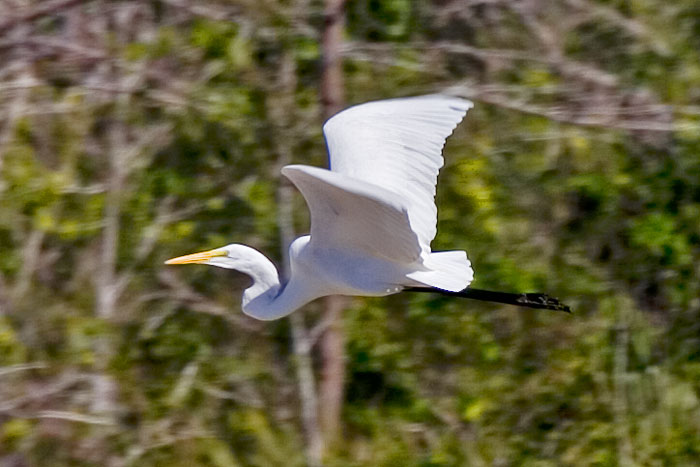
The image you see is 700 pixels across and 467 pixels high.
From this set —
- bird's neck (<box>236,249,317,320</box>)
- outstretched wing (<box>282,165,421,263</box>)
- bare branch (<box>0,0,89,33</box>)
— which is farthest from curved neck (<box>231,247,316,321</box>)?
bare branch (<box>0,0,89,33</box>)

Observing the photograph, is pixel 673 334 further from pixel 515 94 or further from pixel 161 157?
pixel 161 157

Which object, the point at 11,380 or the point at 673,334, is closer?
the point at 11,380

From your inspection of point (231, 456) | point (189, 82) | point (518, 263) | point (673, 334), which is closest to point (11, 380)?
point (231, 456)

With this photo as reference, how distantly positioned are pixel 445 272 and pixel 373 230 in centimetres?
32

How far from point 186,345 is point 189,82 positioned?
3.16 ft

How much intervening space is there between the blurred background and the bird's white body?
0.92m

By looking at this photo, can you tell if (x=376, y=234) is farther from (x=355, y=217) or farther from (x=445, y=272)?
(x=445, y=272)

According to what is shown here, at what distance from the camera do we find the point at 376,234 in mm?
4109

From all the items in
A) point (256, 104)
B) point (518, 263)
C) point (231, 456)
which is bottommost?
point (231, 456)

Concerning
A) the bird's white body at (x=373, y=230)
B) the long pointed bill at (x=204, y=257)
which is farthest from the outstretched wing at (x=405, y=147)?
the long pointed bill at (x=204, y=257)

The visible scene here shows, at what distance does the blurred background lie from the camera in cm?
557

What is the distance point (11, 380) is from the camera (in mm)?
5449

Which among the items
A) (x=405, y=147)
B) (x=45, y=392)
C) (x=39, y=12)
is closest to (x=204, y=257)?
(x=405, y=147)

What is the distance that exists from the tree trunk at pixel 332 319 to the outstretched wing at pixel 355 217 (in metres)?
1.28
